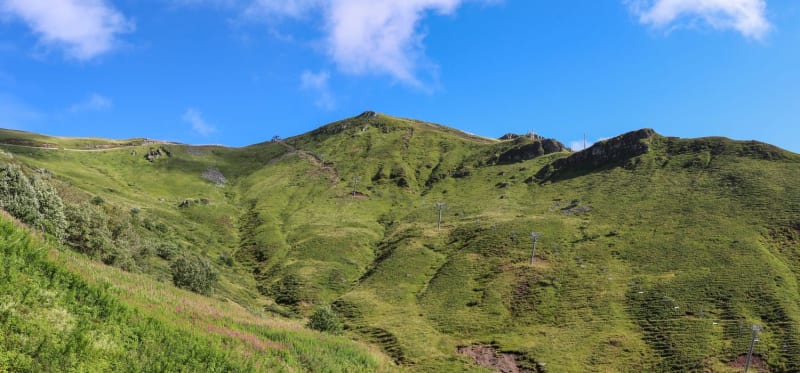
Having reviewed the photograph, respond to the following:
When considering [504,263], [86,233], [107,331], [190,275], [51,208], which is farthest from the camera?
[504,263]

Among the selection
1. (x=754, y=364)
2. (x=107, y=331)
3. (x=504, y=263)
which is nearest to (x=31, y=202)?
(x=107, y=331)

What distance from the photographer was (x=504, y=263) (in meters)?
107

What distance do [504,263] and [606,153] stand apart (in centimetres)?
9573

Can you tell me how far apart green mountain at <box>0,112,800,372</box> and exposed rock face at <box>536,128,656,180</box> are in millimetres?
782

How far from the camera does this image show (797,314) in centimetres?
7019

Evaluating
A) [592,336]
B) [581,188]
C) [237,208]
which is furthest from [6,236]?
[237,208]

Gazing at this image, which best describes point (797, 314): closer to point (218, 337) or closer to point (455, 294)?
point (455, 294)

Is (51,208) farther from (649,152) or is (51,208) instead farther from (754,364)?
(649,152)

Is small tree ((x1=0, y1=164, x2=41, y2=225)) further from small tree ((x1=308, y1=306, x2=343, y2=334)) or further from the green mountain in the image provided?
small tree ((x1=308, y1=306, x2=343, y2=334))

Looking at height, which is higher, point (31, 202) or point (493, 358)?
point (31, 202)

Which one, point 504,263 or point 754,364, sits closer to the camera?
point 754,364

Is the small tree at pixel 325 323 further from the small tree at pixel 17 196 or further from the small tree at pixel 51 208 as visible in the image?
the small tree at pixel 17 196

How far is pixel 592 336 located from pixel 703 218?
57334 mm

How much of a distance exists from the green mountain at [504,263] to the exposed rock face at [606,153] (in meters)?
0.78
